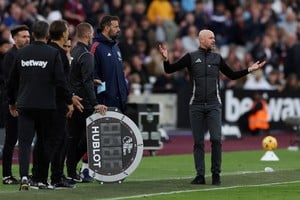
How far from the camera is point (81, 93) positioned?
16.1 meters

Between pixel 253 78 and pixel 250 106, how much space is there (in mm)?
1640

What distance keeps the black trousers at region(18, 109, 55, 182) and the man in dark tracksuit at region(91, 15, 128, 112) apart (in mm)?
1654

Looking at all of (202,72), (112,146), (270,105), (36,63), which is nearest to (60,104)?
(36,63)

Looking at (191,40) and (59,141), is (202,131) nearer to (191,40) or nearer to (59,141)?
(59,141)

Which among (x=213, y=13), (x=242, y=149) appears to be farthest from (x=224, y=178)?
(x=213, y=13)

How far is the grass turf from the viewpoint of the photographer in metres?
14.3

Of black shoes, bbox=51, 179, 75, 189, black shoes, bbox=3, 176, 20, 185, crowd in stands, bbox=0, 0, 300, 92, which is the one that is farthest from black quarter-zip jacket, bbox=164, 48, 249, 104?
crowd in stands, bbox=0, 0, 300, 92

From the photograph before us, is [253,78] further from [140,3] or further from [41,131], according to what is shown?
[41,131]

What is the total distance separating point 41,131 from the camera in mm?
14805

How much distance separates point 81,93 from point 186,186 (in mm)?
1979

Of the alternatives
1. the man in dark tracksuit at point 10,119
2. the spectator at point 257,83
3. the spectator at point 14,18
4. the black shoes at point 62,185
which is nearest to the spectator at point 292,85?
the spectator at point 257,83

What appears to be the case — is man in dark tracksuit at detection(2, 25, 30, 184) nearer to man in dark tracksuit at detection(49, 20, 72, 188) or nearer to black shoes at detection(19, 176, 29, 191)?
man in dark tracksuit at detection(49, 20, 72, 188)

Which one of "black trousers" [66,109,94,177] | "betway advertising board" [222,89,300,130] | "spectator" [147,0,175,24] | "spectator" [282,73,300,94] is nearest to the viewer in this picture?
"black trousers" [66,109,94,177]

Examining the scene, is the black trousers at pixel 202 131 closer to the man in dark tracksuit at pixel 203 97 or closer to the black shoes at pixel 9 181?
the man in dark tracksuit at pixel 203 97
